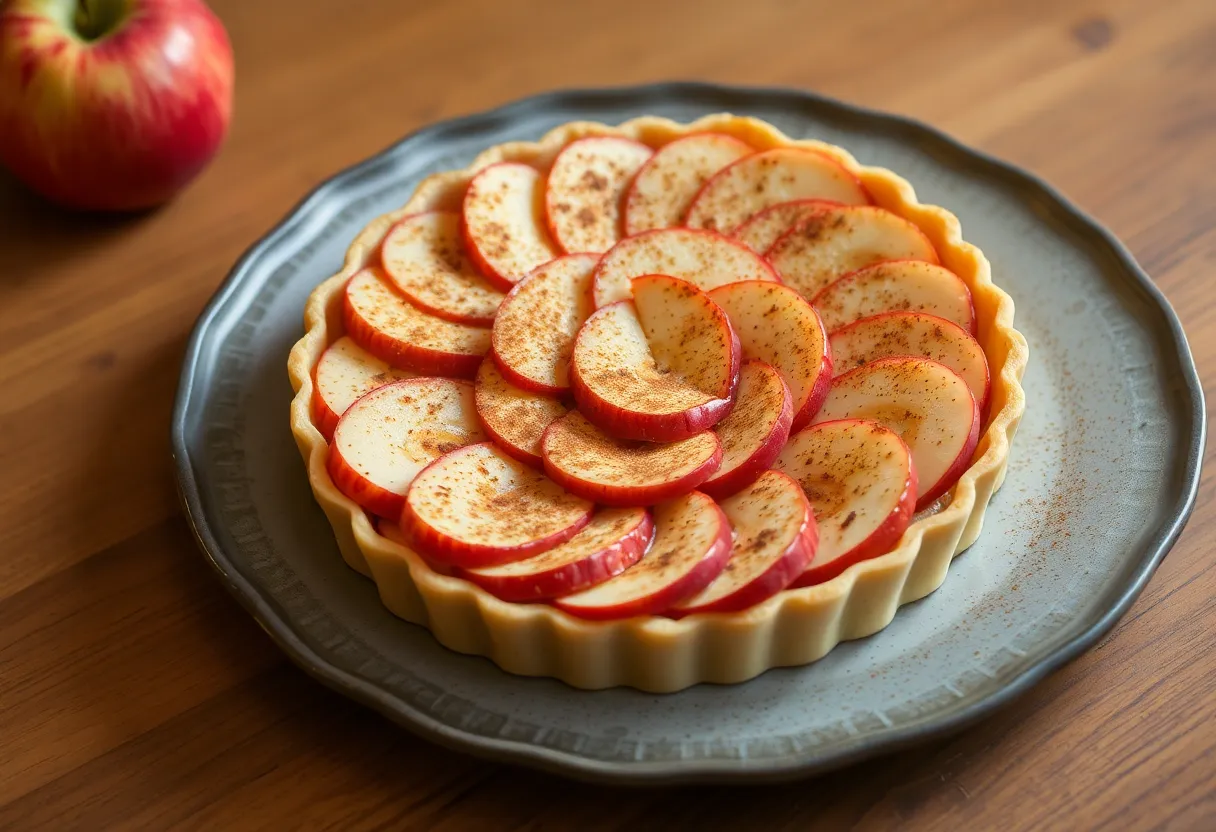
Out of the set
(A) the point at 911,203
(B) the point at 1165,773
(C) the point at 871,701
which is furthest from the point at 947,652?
(A) the point at 911,203

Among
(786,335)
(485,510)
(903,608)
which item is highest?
(786,335)

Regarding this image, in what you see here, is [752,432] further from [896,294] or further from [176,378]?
[176,378]

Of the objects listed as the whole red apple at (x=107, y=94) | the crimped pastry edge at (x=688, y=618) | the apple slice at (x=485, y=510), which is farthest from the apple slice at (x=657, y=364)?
the whole red apple at (x=107, y=94)

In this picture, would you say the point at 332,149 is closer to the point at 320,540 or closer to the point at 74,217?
the point at 74,217

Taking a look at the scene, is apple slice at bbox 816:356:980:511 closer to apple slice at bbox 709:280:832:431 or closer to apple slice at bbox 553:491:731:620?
apple slice at bbox 709:280:832:431

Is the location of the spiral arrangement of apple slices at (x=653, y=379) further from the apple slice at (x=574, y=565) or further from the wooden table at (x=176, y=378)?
the wooden table at (x=176, y=378)

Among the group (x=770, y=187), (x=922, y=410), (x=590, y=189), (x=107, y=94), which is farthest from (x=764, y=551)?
(x=107, y=94)
